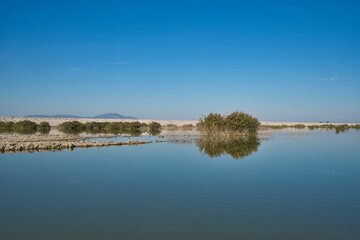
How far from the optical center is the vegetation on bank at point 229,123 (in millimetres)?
34781

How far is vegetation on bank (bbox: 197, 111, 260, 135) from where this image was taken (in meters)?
34.8

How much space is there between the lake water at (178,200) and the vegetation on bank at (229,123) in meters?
19.4

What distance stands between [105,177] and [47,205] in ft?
12.1

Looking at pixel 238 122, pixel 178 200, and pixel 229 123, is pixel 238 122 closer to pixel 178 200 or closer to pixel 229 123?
pixel 229 123

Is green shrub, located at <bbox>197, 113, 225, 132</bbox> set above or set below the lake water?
above

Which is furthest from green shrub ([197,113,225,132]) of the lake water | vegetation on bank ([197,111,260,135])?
the lake water

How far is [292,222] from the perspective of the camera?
22.7 ft

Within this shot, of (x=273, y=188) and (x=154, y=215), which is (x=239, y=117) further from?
(x=154, y=215)

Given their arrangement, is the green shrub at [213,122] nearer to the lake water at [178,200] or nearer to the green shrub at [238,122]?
the green shrub at [238,122]

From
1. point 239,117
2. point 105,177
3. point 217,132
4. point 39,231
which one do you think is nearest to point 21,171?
point 105,177

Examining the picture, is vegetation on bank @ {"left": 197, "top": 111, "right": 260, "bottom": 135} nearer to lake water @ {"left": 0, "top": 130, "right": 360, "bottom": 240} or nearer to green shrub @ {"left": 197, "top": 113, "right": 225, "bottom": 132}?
green shrub @ {"left": 197, "top": 113, "right": 225, "bottom": 132}

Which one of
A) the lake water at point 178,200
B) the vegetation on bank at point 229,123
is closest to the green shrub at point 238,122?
the vegetation on bank at point 229,123

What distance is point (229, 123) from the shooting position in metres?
35.9

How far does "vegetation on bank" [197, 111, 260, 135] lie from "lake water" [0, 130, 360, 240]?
63.8 feet
